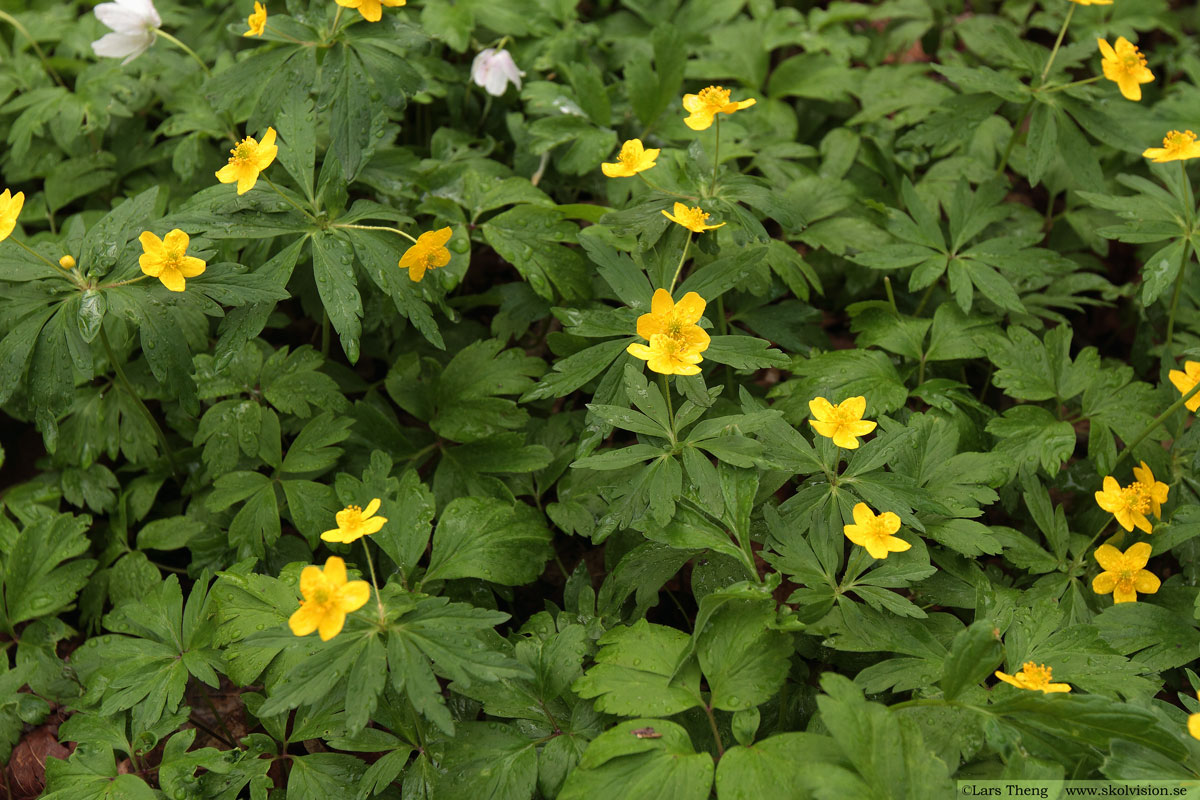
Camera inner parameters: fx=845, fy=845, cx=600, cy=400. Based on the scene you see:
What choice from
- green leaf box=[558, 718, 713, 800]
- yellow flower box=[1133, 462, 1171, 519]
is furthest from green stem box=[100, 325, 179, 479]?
yellow flower box=[1133, 462, 1171, 519]

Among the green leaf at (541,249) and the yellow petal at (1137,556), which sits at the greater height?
the green leaf at (541,249)

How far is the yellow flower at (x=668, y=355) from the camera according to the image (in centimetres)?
211

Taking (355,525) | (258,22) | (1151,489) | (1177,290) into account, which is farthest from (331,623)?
(1177,290)

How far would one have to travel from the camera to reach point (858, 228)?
3.10m

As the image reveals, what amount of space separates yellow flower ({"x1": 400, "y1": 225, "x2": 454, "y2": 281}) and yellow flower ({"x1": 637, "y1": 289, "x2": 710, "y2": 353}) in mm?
663

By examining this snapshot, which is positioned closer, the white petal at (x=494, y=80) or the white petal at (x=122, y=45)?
the white petal at (x=122, y=45)

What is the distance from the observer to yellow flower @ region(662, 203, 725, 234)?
235 cm

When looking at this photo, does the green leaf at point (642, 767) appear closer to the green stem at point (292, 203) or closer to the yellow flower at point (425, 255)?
the yellow flower at point (425, 255)

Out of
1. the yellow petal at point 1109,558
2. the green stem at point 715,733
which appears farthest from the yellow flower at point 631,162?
the yellow petal at point 1109,558

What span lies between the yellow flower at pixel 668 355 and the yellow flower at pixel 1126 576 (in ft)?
4.23

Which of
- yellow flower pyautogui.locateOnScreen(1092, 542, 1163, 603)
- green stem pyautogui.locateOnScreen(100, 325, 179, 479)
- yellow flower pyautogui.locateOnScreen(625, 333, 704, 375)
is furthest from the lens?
green stem pyautogui.locateOnScreen(100, 325, 179, 479)

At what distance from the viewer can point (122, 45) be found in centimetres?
309

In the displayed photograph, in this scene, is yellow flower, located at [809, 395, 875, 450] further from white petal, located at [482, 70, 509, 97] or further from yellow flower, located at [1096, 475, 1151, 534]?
white petal, located at [482, 70, 509, 97]

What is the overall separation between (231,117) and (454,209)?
102 cm
